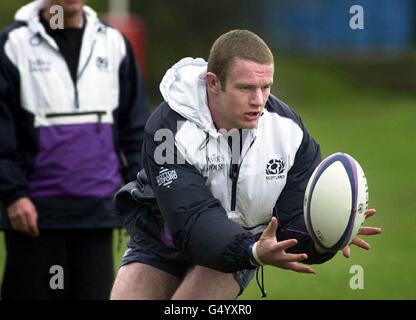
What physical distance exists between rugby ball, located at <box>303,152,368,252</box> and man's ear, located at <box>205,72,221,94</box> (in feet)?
2.10

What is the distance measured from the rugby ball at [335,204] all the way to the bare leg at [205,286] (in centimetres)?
50

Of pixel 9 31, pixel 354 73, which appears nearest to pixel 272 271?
pixel 9 31

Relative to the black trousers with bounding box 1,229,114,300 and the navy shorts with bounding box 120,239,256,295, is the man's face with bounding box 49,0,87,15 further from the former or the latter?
the navy shorts with bounding box 120,239,256,295

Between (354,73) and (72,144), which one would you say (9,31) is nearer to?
(72,144)

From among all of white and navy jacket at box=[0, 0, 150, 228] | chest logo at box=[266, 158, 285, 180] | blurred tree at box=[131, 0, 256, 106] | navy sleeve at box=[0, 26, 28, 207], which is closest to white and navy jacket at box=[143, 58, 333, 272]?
chest logo at box=[266, 158, 285, 180]

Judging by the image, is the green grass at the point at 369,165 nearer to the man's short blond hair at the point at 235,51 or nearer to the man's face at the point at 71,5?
the man's face at the point at 71,5

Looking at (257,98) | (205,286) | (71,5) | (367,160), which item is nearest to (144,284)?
(205,286)

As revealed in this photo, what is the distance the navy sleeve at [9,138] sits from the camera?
20.4 feet

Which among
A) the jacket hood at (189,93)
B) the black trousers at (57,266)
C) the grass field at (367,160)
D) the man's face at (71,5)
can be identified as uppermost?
the man's face at (71,5)

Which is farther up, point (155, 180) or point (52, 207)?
point (155, 180)

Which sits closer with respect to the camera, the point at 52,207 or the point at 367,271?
the point at 52,207

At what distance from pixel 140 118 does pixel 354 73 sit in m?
20.5

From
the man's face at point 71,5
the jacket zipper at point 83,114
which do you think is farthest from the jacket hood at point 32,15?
the jacket zipper at point 83,114
